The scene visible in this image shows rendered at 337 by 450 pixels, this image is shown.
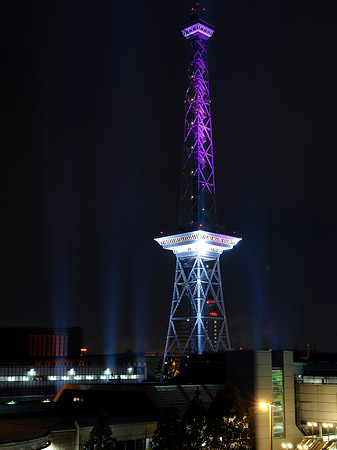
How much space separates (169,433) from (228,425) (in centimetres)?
651

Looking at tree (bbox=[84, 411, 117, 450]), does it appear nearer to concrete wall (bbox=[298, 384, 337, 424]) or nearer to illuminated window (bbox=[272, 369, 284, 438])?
illuminated window (bbox=[272, 369, 284, 438])

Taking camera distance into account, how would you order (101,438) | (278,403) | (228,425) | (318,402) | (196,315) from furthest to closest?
(196,315) < (318,402) < (278,403) < (228,425) < (101,438)

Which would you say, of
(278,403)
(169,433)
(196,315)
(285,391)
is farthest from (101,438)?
(196,315)

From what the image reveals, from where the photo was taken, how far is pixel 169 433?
4569 cm

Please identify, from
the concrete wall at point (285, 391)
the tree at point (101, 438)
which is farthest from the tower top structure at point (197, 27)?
the tree at point (101, 438)

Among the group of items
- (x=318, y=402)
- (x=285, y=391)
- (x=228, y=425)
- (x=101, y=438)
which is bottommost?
(x=318, y=402)

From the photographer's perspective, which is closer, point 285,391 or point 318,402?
point 285,391

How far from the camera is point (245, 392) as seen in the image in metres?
67.3

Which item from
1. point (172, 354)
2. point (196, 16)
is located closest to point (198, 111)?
point (196, 16)

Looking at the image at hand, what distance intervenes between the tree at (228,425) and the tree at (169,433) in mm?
3693

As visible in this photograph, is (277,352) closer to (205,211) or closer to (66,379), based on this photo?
(205,211)

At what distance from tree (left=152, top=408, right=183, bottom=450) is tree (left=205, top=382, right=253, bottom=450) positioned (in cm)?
369

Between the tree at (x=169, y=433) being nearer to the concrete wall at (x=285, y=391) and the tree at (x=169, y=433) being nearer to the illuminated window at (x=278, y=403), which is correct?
the concrete wall at (x=285, y=391)

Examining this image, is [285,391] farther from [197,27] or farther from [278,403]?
[197,27]
